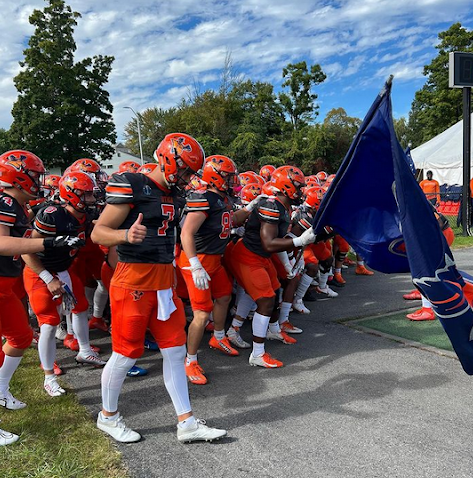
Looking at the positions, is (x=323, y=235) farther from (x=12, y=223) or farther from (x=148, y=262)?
(x=12, y=223)

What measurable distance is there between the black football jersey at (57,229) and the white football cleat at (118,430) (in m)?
1.77

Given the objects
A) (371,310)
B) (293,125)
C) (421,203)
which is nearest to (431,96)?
(293,125)

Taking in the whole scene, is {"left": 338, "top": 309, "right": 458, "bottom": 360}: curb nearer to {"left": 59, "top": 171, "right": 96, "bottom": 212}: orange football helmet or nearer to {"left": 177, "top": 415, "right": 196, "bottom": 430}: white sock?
{"left": 177, "top": 415, "right": 196, "bottom": 430}: white sock

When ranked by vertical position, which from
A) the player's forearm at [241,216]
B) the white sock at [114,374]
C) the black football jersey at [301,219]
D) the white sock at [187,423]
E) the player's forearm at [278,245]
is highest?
the player's forearm at [241,216]

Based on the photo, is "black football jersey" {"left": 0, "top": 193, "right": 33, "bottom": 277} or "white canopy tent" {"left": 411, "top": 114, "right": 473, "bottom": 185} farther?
"white canopy tent" {"left": 411, "top": 114, "right": 473, "bottom": 185}

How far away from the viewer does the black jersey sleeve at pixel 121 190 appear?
11.0 feet

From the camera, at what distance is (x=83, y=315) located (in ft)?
17.2

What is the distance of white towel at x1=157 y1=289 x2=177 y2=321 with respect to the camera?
11.5 feet

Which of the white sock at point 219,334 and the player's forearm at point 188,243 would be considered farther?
the white sock at point 219,334

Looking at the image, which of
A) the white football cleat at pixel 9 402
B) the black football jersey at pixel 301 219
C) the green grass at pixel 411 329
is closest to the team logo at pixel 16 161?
the white football cleat at pixel 9 402

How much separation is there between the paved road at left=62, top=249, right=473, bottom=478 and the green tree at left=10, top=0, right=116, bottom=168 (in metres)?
29.0

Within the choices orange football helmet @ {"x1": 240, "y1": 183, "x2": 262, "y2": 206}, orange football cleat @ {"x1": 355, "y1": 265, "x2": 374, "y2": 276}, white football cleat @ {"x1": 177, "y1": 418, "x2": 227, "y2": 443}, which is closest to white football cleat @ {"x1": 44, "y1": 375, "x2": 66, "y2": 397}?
white football cleat @ {"x1": 177, "y1": 418, "x2": 227, "y2": 443}

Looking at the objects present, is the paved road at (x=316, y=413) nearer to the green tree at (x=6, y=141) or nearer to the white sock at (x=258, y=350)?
the white sock at (x=258, y=350)

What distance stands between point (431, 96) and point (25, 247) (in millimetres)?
37822
